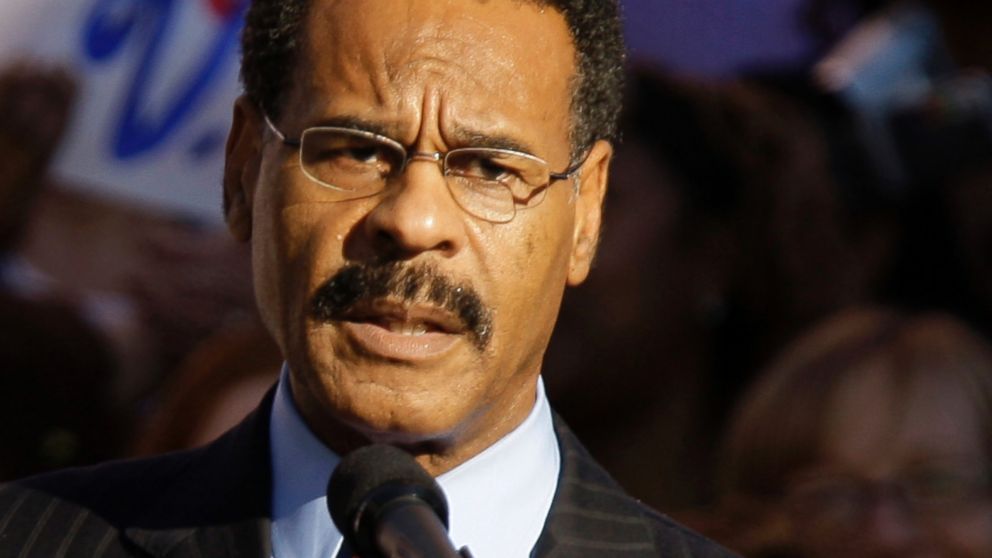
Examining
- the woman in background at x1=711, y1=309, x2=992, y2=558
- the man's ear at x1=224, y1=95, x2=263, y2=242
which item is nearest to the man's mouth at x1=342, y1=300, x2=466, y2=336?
the man's ear at x1=224, y1=95, x2=263, y2=242

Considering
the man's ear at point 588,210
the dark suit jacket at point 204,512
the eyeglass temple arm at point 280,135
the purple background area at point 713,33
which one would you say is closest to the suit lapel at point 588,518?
the dark suit jacket at point 204,512

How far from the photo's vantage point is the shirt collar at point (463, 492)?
9.73 feet

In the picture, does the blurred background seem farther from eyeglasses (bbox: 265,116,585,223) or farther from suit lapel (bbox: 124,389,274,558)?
eyeglasses (bbox: 265,116,585,223)

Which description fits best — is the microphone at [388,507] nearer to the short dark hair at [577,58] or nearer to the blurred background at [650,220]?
the short dark hair at [577,58]

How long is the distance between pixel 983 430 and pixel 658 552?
5.71ft

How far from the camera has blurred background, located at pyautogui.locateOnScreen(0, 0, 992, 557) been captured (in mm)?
5531

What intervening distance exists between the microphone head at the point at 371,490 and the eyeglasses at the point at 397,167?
0.52 meters

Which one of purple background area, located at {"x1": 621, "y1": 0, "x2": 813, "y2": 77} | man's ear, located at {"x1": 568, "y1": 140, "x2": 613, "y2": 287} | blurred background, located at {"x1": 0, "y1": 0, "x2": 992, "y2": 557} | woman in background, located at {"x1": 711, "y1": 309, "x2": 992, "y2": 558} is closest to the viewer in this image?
man's ear, located at {"x1": 568, "y1": 140, "x2": 613, "y2": 287}

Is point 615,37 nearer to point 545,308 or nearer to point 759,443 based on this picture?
point 545,308

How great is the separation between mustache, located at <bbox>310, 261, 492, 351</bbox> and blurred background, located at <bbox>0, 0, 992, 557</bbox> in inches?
81.1

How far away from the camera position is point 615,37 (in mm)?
3264

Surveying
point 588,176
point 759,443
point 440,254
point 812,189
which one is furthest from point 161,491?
point 812,189

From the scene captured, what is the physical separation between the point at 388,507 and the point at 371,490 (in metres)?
0.04

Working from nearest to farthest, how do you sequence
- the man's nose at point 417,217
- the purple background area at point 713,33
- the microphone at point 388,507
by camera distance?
1. the microphone at point 388,507
2. the man's nose at point 417,217
3. the purple background area at point 713,33
